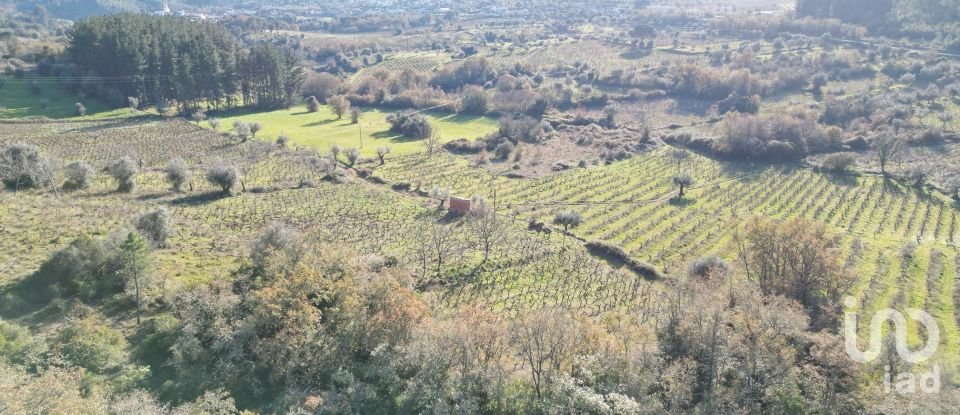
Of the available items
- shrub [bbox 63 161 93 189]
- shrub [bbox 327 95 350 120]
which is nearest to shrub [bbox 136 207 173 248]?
Result: shrub [bbox 63 161 93 189]

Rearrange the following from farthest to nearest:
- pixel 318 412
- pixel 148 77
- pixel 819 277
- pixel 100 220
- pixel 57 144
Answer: pixel 148 77 < pixel 57 144 < pixel 100 220 < pixel 819 277 < pixel 318 412

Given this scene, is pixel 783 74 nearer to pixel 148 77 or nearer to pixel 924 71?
pixel 924 71

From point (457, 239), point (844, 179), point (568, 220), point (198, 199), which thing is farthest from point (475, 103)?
point (457, 239)

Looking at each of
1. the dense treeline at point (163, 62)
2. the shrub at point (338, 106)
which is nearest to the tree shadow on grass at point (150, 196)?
the dense treeline at point (163, 62)

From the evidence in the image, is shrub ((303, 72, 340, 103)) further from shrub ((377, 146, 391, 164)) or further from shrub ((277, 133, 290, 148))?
shrub ((377, 146, 391, 164))

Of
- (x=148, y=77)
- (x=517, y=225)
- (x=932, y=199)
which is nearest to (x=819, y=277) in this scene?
(x=517, y=225)
